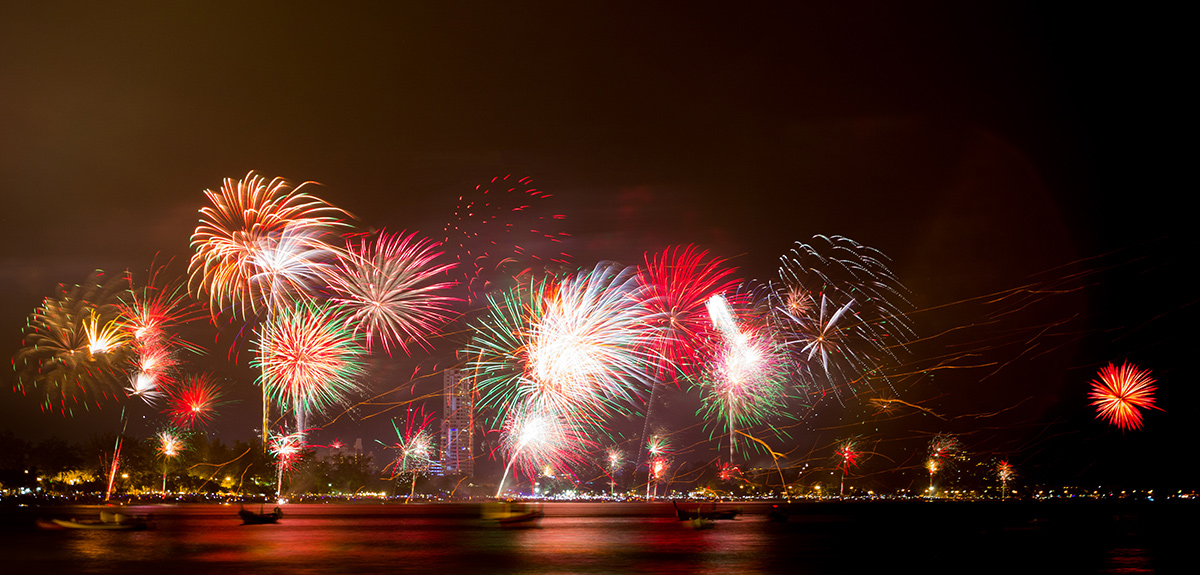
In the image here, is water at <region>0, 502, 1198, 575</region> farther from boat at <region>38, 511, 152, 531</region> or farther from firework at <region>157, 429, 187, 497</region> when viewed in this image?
firework at <region>157, 429, 187, 497</region>

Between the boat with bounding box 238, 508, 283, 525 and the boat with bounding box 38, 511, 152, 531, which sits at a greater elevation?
the boat with bounding box 38, 511, 152, 531

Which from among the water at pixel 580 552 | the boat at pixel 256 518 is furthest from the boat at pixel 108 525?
the boat at pixel 256 518

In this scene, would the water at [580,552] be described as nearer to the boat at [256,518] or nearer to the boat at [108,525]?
the boat at [108,525]

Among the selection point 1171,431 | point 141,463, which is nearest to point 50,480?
point 141,463

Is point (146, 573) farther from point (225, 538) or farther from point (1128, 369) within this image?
point (1128, 369)

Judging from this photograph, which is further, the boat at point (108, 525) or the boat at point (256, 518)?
the boat at point (256, 518)

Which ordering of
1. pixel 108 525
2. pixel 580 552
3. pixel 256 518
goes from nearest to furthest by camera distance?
pixel 580 552, pixel 108 525, pixel 256 518

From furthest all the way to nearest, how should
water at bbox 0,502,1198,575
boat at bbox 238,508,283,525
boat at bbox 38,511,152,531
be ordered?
boat at bbox 238,508,283,525 → boat at bbox 38,511,152,531 → water at bbox 0,502,1198,575

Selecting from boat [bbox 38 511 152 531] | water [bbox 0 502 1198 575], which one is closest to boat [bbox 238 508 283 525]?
boat [bbox 38 511 152 531]

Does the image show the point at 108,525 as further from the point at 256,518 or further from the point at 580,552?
the point at 580,552

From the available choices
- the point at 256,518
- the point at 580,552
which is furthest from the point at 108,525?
the point at 580,552

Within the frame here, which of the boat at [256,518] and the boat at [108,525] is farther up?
the boat at [108,525]
